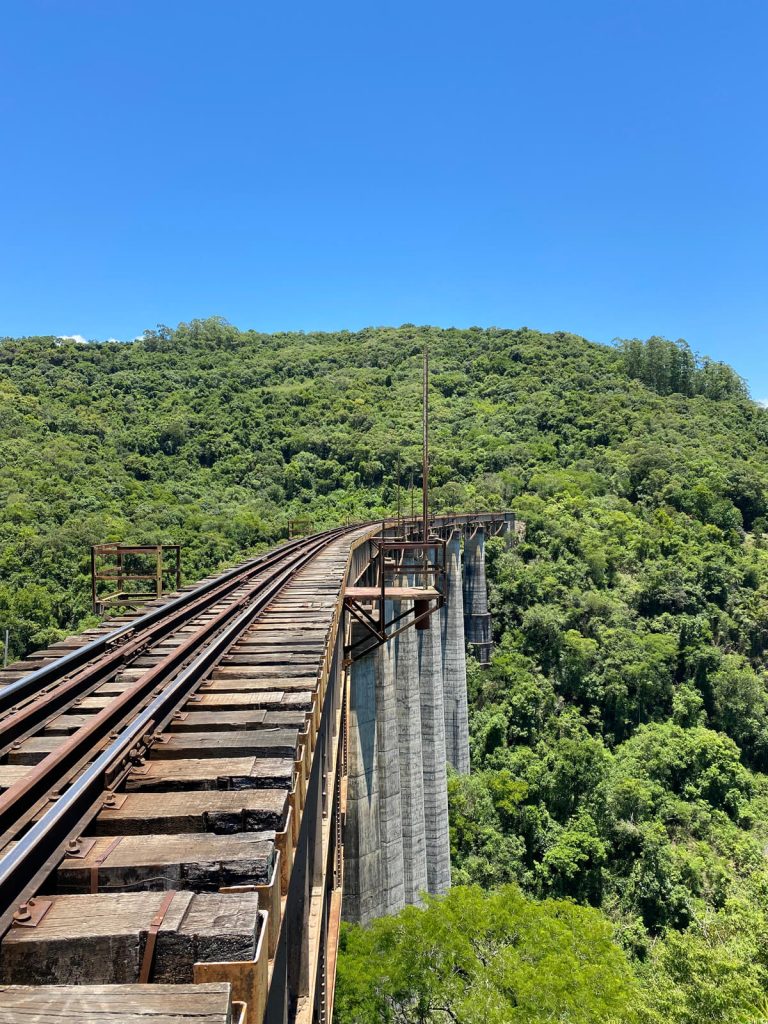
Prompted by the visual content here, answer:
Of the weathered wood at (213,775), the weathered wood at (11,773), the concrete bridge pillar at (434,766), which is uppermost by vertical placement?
the weathered wood at (213,775)

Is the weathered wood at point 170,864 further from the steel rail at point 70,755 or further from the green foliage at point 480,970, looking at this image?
the green foliage at point 480,970

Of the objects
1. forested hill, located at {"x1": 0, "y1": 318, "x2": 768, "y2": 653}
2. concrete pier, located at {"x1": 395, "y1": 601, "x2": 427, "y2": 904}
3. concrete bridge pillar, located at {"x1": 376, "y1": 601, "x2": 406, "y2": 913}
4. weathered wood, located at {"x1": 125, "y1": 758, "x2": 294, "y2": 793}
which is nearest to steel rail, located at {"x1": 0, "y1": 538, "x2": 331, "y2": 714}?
weathered wood, located at {"x1": 125, "y1": 758, "x2": 294, "y2": 793}

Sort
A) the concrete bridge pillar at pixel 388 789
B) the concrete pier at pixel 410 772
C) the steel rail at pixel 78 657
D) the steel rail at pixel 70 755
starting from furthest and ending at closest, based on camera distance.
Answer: the concrete pier at pixel 410 772
the concrete bridge pillar at pixel 388 789
the steel rail at pixel 78 657
the steel rail at pixel 70 755

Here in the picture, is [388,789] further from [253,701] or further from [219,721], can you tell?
[219,721]

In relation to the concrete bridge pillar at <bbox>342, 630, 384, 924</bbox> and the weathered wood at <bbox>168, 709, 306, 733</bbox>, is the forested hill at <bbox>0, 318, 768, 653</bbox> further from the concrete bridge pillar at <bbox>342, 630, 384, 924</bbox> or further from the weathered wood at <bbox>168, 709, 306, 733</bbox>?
the weathered wood at <bbox>168, 709, 306, 733</bbox>

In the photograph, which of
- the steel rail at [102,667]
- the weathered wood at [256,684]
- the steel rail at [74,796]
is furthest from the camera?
the weathered wood at [256,684]

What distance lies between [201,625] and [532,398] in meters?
85.6

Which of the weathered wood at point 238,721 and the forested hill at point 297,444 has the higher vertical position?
the forested hill at point 297,444

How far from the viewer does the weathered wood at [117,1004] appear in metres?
1.60

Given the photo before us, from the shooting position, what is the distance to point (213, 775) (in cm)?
329

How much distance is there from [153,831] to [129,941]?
0.94 m

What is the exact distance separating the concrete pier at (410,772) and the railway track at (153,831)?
15823mm

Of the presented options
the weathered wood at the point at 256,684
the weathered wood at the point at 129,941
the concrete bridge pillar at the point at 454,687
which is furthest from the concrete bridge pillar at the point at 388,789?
the weathered wood at the point at 129,941

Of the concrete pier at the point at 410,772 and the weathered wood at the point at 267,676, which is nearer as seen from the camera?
the weathered wood at the point at 267,676
